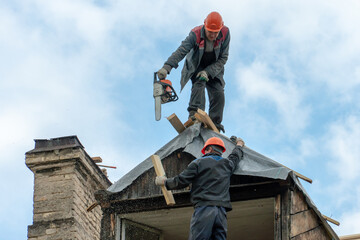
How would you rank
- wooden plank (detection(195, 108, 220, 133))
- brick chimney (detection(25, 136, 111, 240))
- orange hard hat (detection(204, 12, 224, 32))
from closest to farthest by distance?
1. wooden plank (detection(195, 108, 220, 133))
2. orange hard hat (detection(204, 12, 224, 32))
3. brick chimney (detection(25, 136, 111, 240))

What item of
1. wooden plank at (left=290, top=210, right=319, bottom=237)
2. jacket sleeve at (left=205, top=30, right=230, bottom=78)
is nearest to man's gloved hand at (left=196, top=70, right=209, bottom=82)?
jacket sleeve at (left=205, top=30, right=230, bottom=78)

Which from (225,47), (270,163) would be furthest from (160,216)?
(225,47)

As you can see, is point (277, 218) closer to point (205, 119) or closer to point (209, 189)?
point (209, 189)

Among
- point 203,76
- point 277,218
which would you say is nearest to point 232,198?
point 277,218

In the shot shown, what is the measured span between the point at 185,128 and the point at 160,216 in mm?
1443

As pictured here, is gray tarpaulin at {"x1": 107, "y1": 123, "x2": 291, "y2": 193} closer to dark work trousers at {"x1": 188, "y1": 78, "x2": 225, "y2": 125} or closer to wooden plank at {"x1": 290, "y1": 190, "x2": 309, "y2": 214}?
wooden plank at {"x1": 290, "y1": 190, "x2": 309, "y2": 214}

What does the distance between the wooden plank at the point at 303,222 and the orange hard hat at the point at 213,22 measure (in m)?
3.33

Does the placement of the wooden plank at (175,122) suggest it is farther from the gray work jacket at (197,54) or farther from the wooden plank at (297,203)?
the wooden plank at (297,203)

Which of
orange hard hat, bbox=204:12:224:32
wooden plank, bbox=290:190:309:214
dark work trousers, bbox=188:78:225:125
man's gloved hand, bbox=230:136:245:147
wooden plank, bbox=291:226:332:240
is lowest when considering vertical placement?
wooden plank, bbox=291:226:332:240

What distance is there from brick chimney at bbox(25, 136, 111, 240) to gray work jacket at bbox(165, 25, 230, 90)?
15.6 ft

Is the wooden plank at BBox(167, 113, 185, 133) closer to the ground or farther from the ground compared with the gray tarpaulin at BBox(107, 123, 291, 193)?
farther from the ground

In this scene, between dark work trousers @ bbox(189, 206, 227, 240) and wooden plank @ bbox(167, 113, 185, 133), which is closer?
dark work trousers @ bbox(189, 206, 227, 240)

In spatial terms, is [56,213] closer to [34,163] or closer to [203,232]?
[34,163]

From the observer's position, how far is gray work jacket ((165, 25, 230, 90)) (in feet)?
38.3
